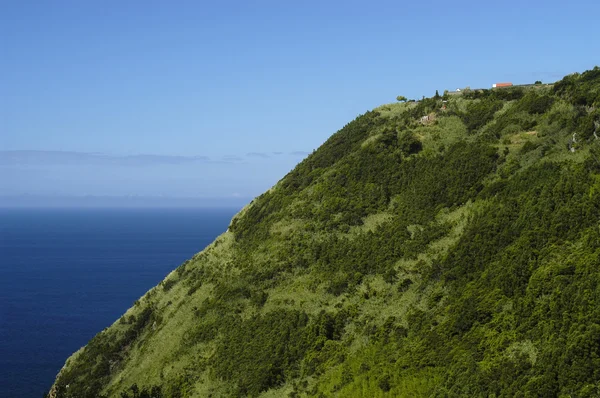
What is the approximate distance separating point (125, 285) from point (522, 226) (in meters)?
132

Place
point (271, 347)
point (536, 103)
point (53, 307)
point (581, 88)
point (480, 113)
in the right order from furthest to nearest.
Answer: point (53, 307)
point (480, 113)
point (536, 103)
point (581, 88)
point (271, 347)

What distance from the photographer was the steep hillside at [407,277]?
3572cm

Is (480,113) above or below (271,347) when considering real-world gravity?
above

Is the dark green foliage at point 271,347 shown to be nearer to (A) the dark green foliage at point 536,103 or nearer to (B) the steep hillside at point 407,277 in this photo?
(B) the steep hillside at point 407,277

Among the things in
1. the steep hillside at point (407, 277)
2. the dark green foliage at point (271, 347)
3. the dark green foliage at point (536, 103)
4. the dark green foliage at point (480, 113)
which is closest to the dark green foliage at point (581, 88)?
the steep hillside at point (407, 277)

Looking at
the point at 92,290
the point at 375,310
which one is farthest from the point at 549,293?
the point at 92,290

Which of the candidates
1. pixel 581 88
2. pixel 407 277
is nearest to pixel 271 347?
pixel 407 277

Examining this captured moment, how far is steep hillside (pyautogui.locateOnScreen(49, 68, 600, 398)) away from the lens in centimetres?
3572

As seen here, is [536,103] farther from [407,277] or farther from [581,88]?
[407,277]

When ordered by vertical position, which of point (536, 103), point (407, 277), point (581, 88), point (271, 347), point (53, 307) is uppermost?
point (581, 88)

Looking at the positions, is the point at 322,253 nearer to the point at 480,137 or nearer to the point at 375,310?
the point at 375,310

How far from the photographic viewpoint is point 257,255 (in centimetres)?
6347

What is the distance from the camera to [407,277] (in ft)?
161

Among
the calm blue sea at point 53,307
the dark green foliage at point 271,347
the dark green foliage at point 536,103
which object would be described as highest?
the dark green foliage at point 536,103
